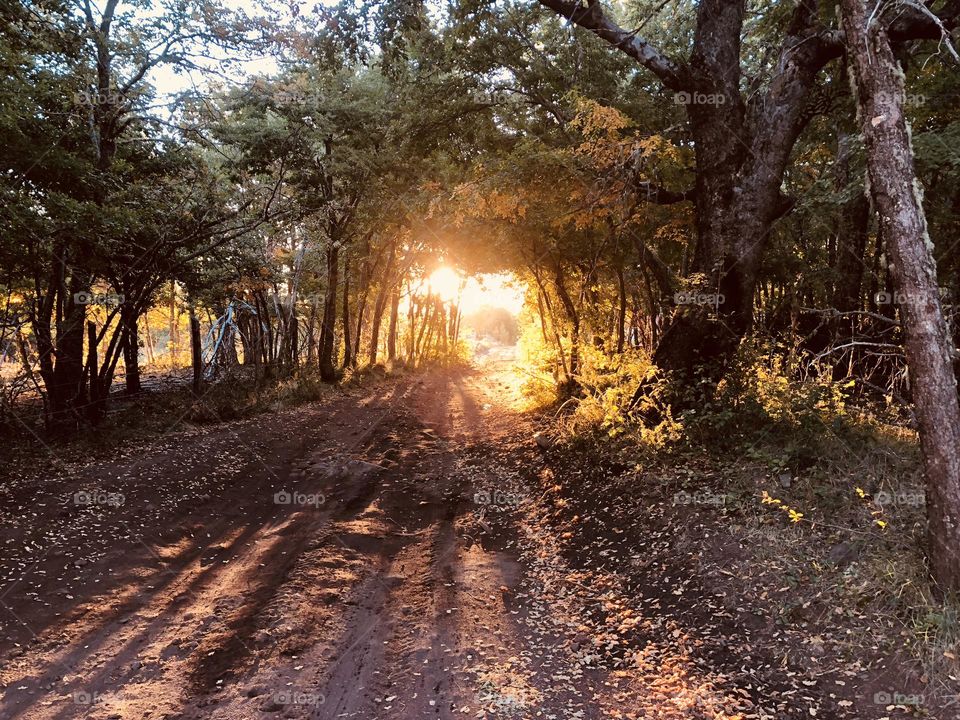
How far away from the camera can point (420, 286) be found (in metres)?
30.5

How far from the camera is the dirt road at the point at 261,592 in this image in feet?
13.5

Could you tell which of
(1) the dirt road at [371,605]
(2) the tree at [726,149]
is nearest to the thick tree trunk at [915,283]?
(1) the dirt road at [371,605]

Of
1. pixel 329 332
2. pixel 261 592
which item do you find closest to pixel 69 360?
pixel 261 592

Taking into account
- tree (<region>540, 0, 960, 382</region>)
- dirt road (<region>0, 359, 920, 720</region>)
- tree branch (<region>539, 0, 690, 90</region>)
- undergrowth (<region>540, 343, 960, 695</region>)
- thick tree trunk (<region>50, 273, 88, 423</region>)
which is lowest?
dirt road (<region>0, 359, 920, 720</region>)

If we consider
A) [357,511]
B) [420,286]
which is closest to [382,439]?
[357,511]

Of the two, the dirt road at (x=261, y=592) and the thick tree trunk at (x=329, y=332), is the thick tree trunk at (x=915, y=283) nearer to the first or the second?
the dirt road at (x=261, y=592)

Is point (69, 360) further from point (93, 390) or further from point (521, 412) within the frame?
point (521, 412)

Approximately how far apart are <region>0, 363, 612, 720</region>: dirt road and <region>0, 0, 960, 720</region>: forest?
0.04 metres

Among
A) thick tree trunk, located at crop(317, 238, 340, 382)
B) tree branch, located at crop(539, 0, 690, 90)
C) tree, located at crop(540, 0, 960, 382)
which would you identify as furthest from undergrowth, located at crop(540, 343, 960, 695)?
thick tree trunk, located at crop(317, 238, 340, 382)

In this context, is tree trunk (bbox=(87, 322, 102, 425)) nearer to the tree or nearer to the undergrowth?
the undergrowth

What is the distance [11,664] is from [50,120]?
28.7ft

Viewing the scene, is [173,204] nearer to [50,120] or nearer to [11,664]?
[50,120]

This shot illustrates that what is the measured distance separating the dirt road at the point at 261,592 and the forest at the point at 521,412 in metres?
0.04

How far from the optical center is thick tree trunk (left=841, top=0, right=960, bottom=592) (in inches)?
156
